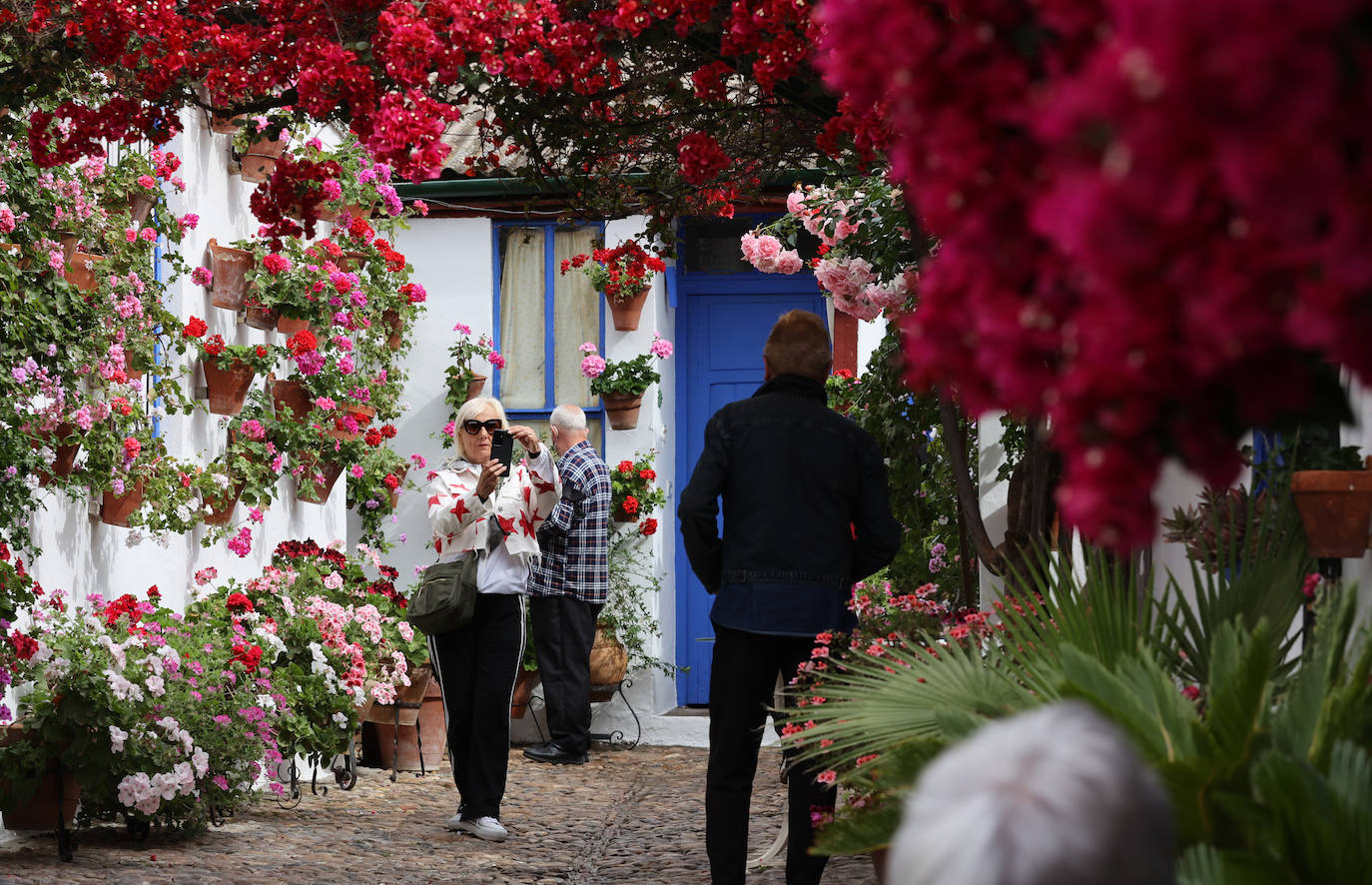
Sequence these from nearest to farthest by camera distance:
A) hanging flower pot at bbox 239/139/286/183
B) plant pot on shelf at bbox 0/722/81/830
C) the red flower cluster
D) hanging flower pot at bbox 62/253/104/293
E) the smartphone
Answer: the red flower cluster, plant pot on shelf at bbox 0/722/81/830, hanging flower pot at bbox 62/253/104/293, the smartphone, hanging flower pot at bbox 239/139/286/183

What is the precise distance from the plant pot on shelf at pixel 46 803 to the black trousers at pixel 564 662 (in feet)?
11.8

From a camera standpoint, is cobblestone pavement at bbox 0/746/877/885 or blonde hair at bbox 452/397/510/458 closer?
cobblestone pavement at bbox 0/746/877/885

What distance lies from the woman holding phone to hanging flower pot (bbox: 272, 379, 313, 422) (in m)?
1.64

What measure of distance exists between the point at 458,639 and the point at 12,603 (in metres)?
1.79

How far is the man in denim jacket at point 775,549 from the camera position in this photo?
4.43 metres

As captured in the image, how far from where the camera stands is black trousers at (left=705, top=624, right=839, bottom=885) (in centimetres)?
441

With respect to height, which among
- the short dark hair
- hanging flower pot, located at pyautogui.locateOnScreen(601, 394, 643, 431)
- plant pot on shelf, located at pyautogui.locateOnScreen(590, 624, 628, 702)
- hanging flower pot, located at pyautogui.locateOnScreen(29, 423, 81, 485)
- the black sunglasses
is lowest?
plant pot on shelf, located at pyautogui.locateOnScreen(590, 624, 628, 702)

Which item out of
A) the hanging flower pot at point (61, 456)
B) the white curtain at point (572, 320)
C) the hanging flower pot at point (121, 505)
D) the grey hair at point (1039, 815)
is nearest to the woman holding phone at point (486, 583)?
the hanging flower pot at point (121, 505)

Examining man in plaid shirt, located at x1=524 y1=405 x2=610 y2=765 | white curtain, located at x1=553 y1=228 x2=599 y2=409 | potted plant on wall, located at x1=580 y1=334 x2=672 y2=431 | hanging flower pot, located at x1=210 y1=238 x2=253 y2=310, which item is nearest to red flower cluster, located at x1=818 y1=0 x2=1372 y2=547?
hanging flower pot, located at x1=210 y1=238 x2=253 y2=310

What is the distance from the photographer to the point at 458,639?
6051 mm

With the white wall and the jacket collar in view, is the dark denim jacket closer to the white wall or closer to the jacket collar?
the jacket collar

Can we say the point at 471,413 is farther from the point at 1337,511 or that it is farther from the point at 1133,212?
the point at 1133,212

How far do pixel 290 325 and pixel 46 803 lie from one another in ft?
9.58

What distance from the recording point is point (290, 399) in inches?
297
